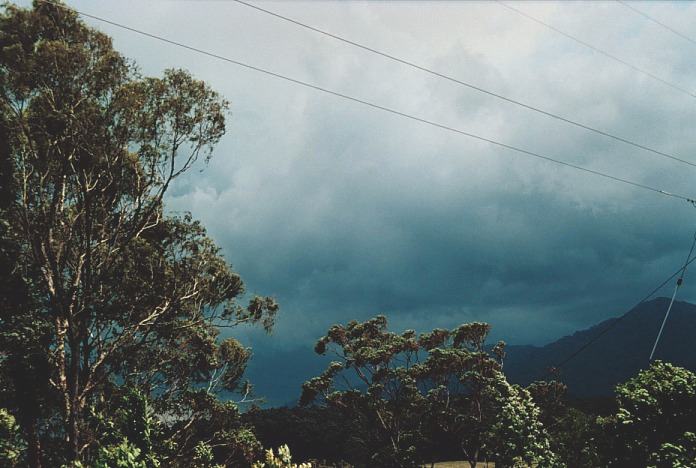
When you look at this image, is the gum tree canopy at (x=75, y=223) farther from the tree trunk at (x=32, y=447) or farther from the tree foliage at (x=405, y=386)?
the tree foliage at (x=405, y=386)

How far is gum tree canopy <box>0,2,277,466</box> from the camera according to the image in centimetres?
2003

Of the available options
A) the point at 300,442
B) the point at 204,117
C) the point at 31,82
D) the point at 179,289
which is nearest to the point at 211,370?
the point at 179,289

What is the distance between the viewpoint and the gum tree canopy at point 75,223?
20.0 metres

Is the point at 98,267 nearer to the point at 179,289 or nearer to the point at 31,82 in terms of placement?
the point at 179,289

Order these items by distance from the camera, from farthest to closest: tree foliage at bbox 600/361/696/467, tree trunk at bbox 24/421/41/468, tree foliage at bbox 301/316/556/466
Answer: tree foliage at bbox 301/316/556/466, tree trunk at bbox 24/421/41/468, tree foliage at bbox 600/361/696/467

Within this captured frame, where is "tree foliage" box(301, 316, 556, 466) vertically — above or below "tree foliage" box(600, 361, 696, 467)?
above

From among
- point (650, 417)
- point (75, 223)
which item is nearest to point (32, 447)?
point (75, 223)

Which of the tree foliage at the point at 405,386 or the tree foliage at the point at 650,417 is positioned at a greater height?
the tree foliage at the point at 405,386

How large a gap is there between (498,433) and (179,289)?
16.3 meters

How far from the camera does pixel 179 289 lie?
25094 millimetres

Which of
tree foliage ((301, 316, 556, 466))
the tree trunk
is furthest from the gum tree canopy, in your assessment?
tree foliage ((301, 316, 556, 466))

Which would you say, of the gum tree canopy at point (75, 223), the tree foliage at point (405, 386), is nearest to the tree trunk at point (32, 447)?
the gum tree canopy at point (75, 223)

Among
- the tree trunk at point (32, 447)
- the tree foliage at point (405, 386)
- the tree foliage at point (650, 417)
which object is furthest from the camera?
the tree foliage at point (405, 386)

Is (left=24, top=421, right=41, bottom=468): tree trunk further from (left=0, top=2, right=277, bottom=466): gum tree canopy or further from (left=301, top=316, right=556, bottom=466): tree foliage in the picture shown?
(left=301, top=316, right=556, bottom=466): tree foliage
